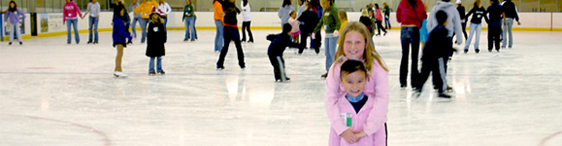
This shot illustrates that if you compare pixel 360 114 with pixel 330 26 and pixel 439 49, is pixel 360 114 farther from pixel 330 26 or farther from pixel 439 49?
pixel 330 26

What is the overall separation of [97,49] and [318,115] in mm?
11319

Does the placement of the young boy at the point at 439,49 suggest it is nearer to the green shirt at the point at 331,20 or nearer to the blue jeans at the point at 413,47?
the blue jeans at the point at 413,47

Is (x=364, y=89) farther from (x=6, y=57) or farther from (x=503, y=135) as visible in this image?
(x=6, y=57)

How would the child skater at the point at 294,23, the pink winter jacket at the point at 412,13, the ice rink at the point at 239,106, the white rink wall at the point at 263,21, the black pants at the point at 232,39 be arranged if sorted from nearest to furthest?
the ice rink at the point at 239,106
the pink winter jacket at the point at 412,13
the black pants at the point at 232,39
the child skater at the point at 294,23
the white rink wall at the point at 263,21

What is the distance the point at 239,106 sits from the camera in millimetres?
7277

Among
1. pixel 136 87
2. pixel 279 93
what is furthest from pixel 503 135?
pixel 136 87

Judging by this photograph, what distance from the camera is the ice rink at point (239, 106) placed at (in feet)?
18.1

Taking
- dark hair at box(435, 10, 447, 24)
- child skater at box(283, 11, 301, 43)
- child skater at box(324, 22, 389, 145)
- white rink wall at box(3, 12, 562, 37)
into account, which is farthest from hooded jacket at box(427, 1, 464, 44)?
white rink wall at box(3, 12, 562, 37)

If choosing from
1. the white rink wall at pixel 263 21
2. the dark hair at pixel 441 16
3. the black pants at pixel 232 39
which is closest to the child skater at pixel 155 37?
the black pants at pixel 232 39

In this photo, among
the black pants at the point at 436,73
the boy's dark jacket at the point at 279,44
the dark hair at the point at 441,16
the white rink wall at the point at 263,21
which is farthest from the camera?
the white rink wall at the point at 263,21

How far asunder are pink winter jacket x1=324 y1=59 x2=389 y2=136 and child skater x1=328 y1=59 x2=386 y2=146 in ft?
0.08

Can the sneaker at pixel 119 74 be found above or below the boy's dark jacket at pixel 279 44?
below

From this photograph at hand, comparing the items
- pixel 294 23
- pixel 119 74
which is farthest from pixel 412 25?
pixel 294 23

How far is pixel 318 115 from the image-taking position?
665 cm
